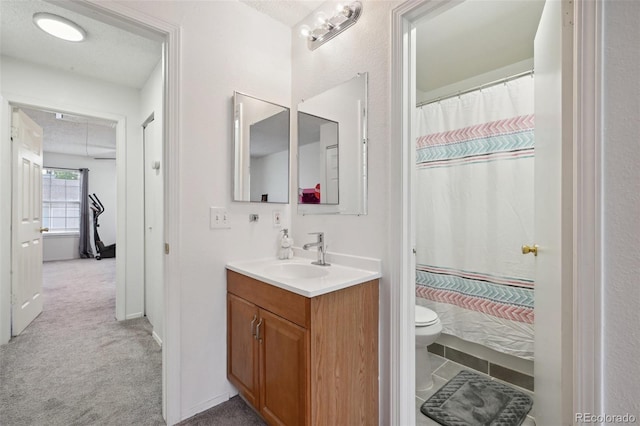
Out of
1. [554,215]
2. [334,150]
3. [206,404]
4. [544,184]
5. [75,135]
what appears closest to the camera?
[554,215]

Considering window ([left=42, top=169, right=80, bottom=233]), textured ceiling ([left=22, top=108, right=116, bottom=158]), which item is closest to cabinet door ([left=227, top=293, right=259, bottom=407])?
textured ceiling ([left=22, top=108, right=116, bottom=158])

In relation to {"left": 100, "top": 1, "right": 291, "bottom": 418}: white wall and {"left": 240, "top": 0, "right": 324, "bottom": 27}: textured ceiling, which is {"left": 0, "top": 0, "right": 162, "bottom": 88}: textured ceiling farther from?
{"left": 240, "top": 0, "right": 324, "bottom": 27}: textured ceiling

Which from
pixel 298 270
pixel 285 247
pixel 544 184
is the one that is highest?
pixel 544 184

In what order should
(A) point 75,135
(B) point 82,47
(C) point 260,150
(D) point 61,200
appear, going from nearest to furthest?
(C) point 260,150
(B) point 82,47
(A) point 75,135
(D) point 61,200

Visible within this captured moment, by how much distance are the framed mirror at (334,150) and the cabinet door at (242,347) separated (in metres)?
0.72

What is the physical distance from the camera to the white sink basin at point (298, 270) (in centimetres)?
167

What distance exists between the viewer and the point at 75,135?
4844 millimetres

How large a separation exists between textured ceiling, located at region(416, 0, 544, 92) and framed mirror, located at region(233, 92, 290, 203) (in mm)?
1024

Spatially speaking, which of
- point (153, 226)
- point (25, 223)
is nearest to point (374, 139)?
point (153, 226)

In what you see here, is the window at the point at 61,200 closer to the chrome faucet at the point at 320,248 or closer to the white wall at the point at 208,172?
the white wall at the point at 208,172

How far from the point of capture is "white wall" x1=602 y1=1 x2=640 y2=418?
0.82 meters

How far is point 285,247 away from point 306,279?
22.6 inches

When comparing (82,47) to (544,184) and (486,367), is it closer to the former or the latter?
(544,184)

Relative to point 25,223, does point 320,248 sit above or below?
below
